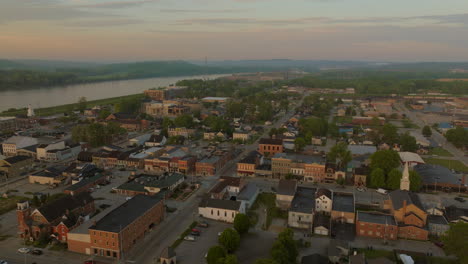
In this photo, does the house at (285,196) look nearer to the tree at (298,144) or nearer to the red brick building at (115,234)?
the red brick building at (115,234)

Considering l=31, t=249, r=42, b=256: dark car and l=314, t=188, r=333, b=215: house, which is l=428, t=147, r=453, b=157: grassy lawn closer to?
l=314, t=188, r=333, b=215: house

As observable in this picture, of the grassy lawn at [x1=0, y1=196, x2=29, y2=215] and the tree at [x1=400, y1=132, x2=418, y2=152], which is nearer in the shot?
the grassy lawn at [x1=0, y1=196, x2=29, y2=215]

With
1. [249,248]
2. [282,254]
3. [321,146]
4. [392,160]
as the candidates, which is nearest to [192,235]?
[249,248]

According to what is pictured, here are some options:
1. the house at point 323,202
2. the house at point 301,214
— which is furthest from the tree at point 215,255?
the house at point 323,202

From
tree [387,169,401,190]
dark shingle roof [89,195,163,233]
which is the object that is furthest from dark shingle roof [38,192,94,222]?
tree [387,169,401,190]

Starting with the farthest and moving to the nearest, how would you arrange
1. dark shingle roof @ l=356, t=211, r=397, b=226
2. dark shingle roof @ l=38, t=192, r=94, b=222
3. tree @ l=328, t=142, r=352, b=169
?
tree @ l=328, t=142, r=352, b=169 → dark shingle roof @ l=356, t=211, r=397, b=226 → dark shingle roof @ l=38, t=192, r=94, b=222

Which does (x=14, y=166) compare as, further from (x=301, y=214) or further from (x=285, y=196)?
(x=301, y=214)

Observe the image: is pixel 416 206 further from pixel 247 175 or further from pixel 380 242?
pixel 247 175
